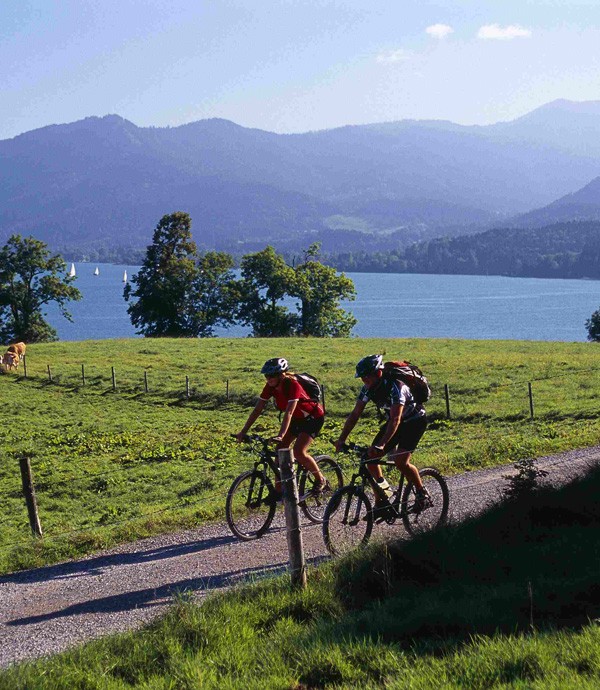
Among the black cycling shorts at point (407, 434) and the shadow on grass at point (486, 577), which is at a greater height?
the black cycling shorts at point (407, 434)

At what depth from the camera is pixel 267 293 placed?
9119 centimetres

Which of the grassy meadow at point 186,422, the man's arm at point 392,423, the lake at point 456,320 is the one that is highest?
the man's arm at point 392,423

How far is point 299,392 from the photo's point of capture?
10836 millimetres

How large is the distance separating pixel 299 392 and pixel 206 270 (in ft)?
260

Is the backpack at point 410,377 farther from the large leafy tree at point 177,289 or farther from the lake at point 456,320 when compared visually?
the lake at point 456,320

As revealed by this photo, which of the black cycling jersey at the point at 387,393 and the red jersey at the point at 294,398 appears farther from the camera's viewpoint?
the red jersey at the point at 294,398

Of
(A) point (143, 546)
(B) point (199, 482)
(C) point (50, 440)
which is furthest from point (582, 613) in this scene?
(C) point (50, 440)

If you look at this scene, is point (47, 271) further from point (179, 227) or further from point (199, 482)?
point (199, 482)

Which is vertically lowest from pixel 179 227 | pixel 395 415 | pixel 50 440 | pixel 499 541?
pixel 50 440

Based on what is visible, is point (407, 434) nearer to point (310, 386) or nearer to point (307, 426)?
point (307, 426)

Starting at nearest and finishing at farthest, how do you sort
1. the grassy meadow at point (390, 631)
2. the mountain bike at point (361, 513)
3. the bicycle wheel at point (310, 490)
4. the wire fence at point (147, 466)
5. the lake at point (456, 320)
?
1. the grassy meadow at point (390, 631)
2. the mountain bike at point (361, 513)
3. the bicycle wheel at point (310, 490)
4. the wire fence at point (147, 466)
5. the lake at point (456, 320)

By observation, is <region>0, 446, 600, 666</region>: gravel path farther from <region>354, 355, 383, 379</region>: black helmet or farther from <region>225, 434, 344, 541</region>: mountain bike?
<region>354, 355, 383, 379</region>: black helmet

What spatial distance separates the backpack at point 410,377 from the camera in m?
9.85

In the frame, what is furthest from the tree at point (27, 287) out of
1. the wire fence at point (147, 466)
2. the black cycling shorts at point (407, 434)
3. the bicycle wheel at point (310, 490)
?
the black cycling shorts at point (407, 434)
